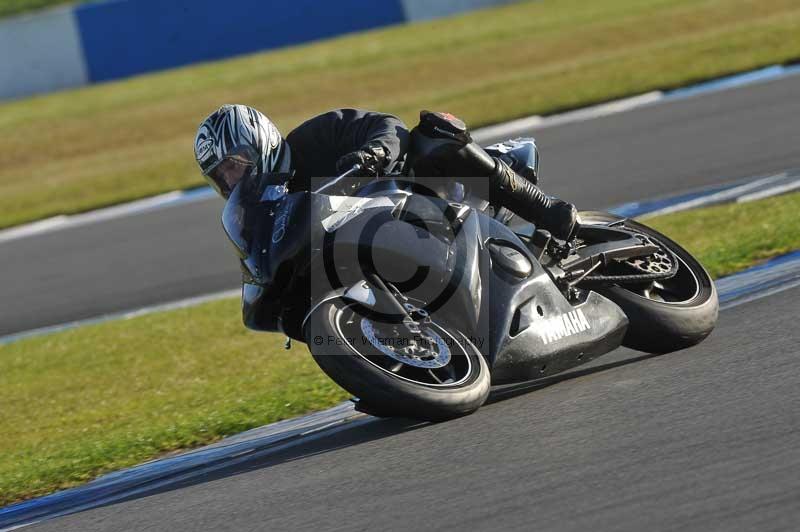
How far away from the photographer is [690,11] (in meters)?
21.4

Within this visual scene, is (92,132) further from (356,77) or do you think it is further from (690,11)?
(690,11)

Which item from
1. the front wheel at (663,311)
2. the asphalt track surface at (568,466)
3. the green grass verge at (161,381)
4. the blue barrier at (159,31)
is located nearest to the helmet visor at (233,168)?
the asphalt track surface at (568,466)

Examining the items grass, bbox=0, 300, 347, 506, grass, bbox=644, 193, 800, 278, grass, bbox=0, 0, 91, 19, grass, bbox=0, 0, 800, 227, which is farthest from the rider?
grass, bbox=0, 0, 91, 19

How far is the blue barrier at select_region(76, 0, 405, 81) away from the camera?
23.9 meters

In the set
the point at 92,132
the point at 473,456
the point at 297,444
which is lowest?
the point at 92,132

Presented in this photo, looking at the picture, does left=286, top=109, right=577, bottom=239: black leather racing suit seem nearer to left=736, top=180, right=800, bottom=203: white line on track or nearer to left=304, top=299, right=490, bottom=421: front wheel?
left=304, top=299, right=490, bottom=421: front wheel

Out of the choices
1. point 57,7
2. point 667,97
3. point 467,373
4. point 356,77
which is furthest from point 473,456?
point 57,7

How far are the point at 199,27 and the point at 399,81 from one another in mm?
6728

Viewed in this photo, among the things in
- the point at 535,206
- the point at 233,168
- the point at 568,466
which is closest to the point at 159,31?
the point at 535,206

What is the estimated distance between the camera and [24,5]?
85.5ft

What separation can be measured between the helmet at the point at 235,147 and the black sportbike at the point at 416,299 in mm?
89

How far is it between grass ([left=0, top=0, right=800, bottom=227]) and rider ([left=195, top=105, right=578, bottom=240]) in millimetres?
9779

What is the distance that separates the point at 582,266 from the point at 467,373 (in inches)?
38.4

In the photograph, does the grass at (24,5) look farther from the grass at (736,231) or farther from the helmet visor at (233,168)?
the helmet visor at (233,168)
